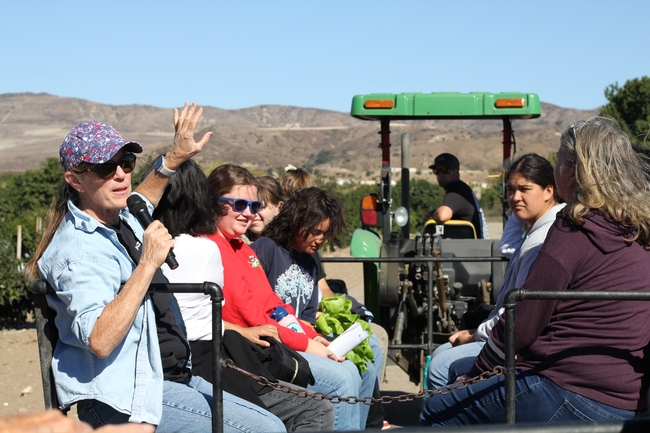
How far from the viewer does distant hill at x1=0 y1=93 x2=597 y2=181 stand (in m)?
98.8

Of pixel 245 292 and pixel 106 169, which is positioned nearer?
pixel 106 169

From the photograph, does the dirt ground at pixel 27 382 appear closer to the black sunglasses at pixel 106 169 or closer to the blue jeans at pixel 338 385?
the blue jeans at pixel 338 385

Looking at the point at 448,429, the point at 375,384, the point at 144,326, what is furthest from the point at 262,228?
the point at 448,429

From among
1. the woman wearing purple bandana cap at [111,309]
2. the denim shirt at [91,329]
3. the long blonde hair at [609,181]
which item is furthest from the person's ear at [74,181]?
the long blonde hair at [609,181]

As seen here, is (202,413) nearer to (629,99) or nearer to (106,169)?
(106,169)

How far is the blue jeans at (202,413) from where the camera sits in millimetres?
2995

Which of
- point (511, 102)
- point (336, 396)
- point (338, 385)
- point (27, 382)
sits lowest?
point (27, 382)

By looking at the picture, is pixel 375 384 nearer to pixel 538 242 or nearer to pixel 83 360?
pixel 538 242

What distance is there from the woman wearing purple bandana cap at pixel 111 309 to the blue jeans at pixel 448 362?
95 centimetres

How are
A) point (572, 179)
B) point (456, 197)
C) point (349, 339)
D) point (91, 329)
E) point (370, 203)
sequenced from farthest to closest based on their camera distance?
point (370, 203) < point (456, 197) < point (349, 339) < point (572, 179) < point (91, 329)

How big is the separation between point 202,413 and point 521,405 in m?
1.19

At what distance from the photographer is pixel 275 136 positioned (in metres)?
128

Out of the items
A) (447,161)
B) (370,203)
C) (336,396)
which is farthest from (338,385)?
(447,161)

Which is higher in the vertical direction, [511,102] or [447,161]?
[511,102]
